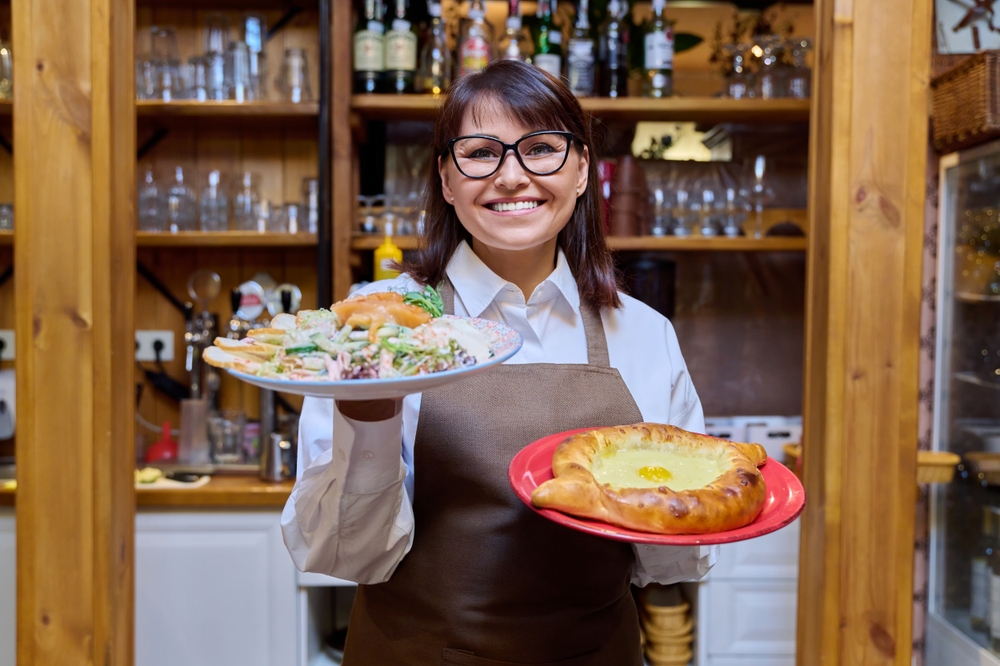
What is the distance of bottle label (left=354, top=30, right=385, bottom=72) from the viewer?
239 centimetres

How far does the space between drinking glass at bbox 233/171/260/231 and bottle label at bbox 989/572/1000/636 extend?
239 cm

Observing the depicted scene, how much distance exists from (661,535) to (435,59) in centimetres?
194

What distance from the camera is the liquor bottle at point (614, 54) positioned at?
2.51 m

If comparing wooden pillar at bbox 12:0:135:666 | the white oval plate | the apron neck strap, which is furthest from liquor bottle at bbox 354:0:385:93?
the white oval plate

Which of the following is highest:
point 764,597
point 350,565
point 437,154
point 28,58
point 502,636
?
point 28,58

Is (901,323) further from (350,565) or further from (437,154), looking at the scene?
(350,565)

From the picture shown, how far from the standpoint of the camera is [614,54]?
251 cm

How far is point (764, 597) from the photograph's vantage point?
233 cm

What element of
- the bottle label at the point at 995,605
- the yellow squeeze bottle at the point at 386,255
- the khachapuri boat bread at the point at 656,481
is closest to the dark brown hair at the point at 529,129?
the khachapuri boat bread at the point at 656,481

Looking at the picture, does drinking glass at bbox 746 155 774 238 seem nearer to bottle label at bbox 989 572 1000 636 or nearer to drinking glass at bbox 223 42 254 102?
bottle label at bbox 989 572 1000 636

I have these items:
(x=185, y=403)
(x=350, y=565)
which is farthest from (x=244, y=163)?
(x=350, y=565)

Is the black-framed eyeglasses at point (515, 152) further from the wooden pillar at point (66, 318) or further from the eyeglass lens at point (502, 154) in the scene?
the wooden pillar at point (66, 318)

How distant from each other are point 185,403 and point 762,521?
2.04 metres

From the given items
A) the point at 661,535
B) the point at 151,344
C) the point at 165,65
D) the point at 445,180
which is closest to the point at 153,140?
the point at 165,65
